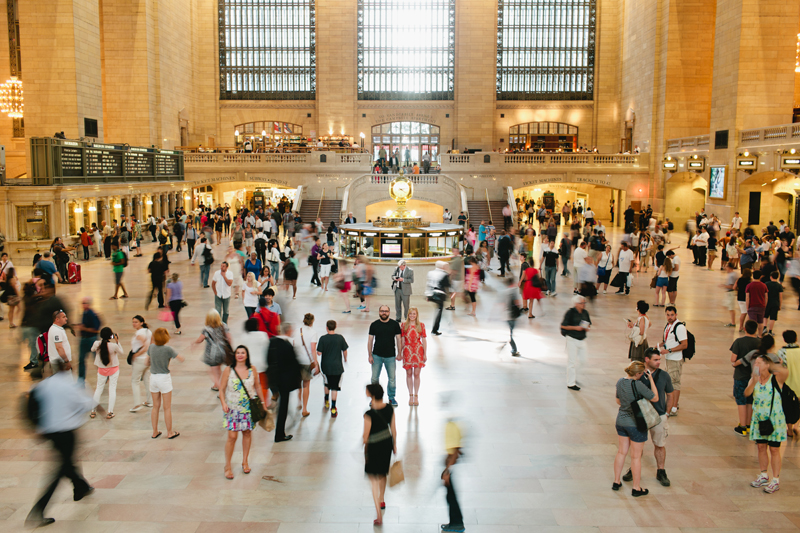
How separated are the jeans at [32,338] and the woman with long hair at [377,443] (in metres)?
6.69

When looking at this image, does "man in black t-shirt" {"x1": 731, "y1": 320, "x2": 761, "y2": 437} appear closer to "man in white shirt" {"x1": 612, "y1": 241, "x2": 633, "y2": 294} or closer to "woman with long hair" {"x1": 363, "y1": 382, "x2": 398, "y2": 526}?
"woman with long hair" {"x1": 363, "y1": 382, "x2": 398, "y2": 526}

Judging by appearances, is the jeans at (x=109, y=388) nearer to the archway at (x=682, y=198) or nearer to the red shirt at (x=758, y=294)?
the red shirt at (x=758, y=294)

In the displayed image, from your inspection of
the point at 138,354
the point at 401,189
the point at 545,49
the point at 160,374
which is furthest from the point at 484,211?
the point at 160,374

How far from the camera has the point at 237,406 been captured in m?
6.90

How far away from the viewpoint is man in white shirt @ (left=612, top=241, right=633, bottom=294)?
17.1 metres

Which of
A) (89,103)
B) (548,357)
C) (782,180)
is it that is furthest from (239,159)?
(548,357)

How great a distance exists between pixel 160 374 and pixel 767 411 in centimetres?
652

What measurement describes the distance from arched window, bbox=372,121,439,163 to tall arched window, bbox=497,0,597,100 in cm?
564

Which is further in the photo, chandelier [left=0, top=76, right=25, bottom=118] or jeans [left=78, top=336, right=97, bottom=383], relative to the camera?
chandelier [left=0, top=76, right=25, bottom=118]

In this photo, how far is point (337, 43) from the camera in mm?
45500

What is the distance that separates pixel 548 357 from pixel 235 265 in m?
13.8

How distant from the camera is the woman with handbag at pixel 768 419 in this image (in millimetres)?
6660

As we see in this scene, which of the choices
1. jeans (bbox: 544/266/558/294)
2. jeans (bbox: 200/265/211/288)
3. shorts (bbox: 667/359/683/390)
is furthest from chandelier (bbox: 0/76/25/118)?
shorts (bbox: 667/359/683/390)

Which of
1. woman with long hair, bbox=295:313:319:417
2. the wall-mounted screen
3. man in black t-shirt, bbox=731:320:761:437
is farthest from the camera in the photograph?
the wall-mounted screen
